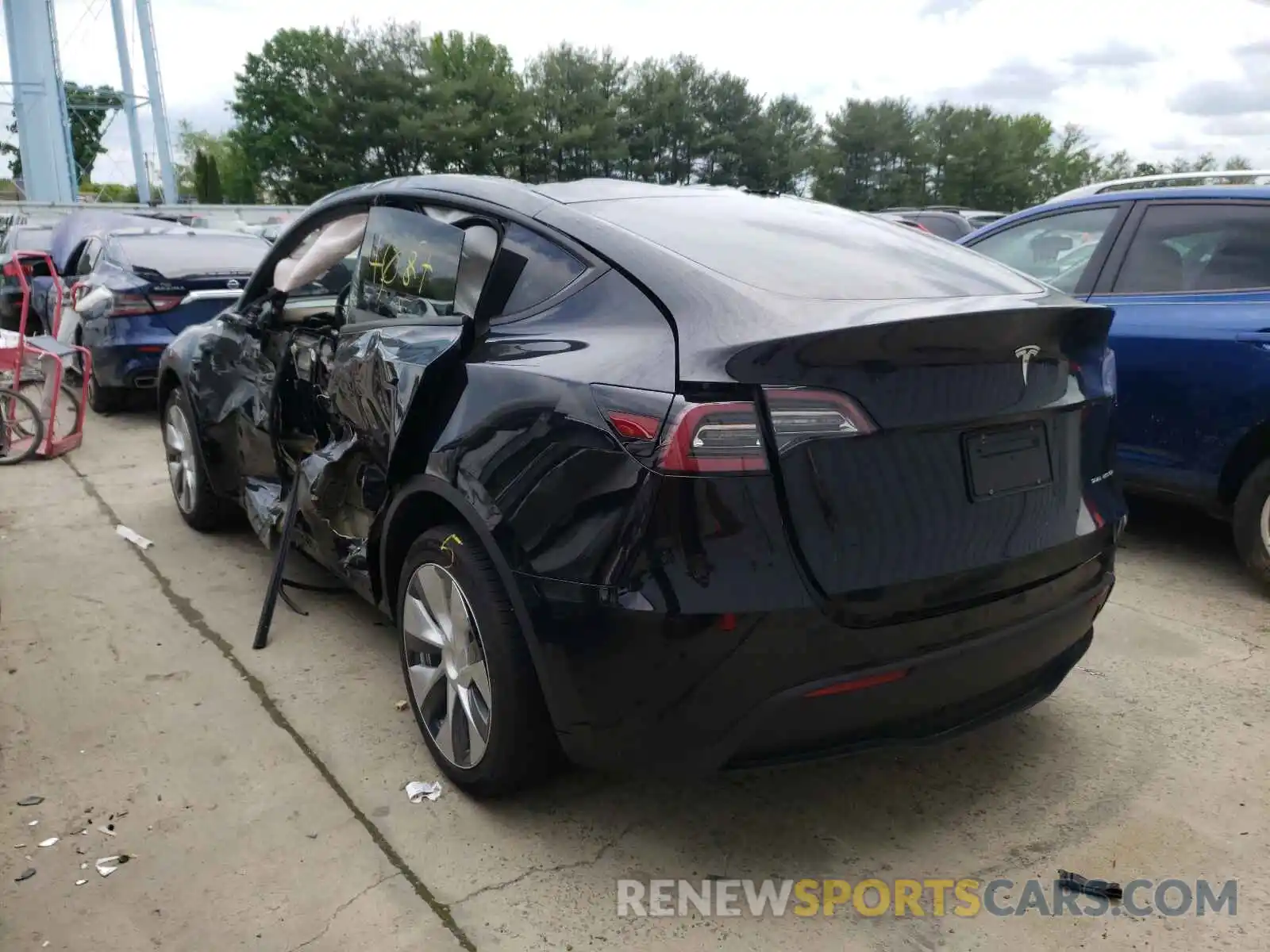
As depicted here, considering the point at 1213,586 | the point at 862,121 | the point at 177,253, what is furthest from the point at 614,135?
the point at 1213,586

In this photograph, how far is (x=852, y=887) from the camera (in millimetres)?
2393

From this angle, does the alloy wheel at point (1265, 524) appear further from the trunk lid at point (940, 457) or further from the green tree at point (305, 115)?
the green tree at point (305, 115)

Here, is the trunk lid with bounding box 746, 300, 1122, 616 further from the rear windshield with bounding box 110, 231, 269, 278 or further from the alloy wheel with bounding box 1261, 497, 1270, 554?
the rear windshield with bounding box 110, 231, 269, 278

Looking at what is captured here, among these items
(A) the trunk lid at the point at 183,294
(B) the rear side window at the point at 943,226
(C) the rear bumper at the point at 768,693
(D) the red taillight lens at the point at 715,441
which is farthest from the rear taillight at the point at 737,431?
(B) the rear side window at the point at 943,226

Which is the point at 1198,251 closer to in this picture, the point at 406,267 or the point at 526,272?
the point at 526,272

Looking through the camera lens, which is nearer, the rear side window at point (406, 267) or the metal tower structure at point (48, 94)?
the rear side window at point (406, 267)

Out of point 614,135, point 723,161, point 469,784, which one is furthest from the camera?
point 723,161

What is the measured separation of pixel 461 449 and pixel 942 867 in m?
1.62

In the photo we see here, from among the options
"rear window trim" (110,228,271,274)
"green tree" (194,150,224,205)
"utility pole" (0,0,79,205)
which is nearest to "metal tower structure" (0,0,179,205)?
"utility pole" (0,0,79,205)

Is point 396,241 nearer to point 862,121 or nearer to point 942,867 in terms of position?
point 942,867

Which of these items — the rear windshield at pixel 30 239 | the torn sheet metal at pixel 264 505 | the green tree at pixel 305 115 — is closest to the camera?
the torn sheet metal at pixel 264 505

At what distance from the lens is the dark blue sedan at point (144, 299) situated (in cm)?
768

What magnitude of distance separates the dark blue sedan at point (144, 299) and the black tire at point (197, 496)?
8.56 feet

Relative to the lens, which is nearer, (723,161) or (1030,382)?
(1030,382)
